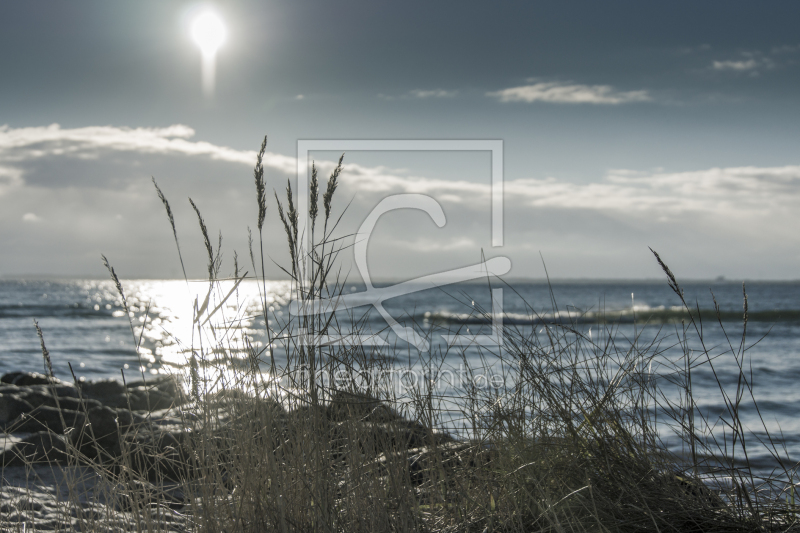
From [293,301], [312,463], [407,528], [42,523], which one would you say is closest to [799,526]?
[407,528]

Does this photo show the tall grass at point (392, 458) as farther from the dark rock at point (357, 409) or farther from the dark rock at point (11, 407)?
the dark rock at point (11, 407)

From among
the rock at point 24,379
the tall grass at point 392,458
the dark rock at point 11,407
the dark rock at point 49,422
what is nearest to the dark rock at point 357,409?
the tall grass at point 392,458

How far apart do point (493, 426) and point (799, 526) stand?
1.05 m

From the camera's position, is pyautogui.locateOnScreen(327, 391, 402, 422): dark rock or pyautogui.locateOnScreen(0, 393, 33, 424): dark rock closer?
pyautogui.locateOnScreen(327, 391, 402, 422): dark rock

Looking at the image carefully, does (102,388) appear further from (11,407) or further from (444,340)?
(444,340)

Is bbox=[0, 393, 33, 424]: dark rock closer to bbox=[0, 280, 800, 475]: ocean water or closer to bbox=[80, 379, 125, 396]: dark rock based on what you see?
bbox=[0, 280, 800, 475]: ocean water

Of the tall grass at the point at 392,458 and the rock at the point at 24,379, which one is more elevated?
the tall grass at the point at 392,458

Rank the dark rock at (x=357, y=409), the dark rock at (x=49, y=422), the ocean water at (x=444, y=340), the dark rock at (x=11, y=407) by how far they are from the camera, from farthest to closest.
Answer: the dark rock at (x=11, y=407) → the dark rock at (x=49, y=422) → the ocean water at (x=444, y=340) → the dark rock at (x=357, y=409)

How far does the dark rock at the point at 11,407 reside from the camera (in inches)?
231

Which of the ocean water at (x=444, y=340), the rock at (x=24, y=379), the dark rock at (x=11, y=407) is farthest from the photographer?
the rock at (x=24, y=379)

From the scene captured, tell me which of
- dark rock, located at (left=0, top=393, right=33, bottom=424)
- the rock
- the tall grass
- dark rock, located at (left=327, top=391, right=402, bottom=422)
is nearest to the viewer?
the tall grass

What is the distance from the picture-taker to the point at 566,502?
182cm

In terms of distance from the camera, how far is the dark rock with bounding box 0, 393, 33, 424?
587cm

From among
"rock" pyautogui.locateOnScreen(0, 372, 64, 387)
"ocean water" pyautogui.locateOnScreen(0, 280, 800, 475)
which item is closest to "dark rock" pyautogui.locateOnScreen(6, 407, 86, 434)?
"ocean water" pyautogui.locateOnScreen(0, 280, 800, 475)
